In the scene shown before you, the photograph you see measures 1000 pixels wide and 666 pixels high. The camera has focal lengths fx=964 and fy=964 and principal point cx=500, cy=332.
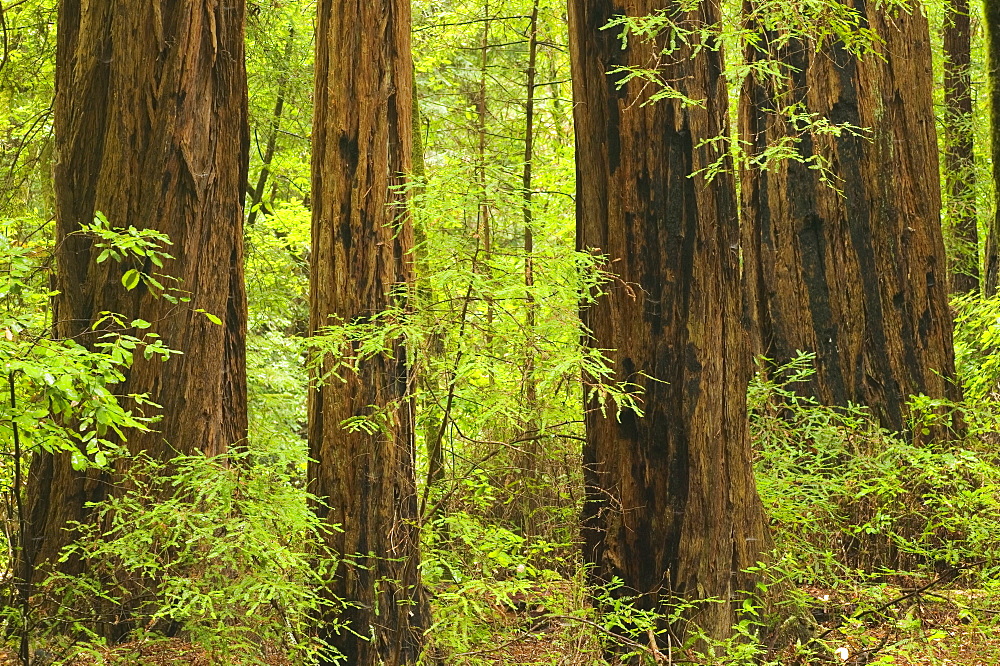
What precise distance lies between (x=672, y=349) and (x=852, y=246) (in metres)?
3.60

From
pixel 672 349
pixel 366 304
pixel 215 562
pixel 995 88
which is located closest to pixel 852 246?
pixel 995 88

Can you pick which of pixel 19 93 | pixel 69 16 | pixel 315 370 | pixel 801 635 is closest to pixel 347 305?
pixel 315 370

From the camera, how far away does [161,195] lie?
5762 millimetres

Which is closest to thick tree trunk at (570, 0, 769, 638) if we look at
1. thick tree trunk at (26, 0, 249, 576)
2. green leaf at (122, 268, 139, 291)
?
thick tree trunk at (26, 0, 249, 576)

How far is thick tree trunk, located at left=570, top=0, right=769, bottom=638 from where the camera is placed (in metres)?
5.58

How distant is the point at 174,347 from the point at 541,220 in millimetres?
2337

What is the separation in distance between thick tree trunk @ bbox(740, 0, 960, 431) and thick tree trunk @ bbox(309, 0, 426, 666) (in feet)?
12.3

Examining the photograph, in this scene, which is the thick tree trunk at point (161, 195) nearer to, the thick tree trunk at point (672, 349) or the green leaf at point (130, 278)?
the green leaf at point (130, 278)

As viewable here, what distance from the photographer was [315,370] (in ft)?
17.4

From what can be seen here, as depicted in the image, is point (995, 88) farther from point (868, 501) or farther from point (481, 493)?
point (481, 493)

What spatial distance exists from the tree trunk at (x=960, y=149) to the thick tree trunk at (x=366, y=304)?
32.9ft

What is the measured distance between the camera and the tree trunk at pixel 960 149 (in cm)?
1336

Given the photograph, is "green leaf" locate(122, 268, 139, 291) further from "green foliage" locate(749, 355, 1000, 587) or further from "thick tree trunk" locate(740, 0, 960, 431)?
"thick tree trunk" locate(740, 0, 960, 431)

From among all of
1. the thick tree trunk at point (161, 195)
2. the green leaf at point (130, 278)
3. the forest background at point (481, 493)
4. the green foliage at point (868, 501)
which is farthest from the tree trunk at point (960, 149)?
the green leaf at point (130, 278)
